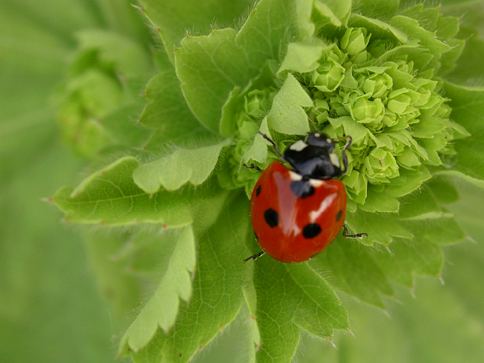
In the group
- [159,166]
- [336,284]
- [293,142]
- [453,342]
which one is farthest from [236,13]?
[453,342]

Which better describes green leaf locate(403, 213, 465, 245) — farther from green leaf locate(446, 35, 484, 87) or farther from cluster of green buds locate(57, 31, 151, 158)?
cluster of green buds locate(57, 31, 151, 158)

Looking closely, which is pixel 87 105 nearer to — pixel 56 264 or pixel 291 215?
pixel 56 264

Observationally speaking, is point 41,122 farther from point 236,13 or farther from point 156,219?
point 156,219

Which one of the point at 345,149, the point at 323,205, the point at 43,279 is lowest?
the point at 43,279

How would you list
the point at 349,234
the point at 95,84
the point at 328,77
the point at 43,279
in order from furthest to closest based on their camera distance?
the point at 43,279
the point at 95,84
the point at 349,234
the point at 328,77

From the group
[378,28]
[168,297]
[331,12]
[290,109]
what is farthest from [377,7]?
[168,297]

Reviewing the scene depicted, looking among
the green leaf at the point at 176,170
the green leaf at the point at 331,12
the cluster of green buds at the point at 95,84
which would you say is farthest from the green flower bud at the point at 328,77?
the cluster of green buds at the point at 95,84

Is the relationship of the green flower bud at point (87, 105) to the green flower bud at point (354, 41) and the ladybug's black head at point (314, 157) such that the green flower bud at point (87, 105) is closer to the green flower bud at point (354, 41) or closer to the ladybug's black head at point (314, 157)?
the ladybug's black head at point (314, 157)
